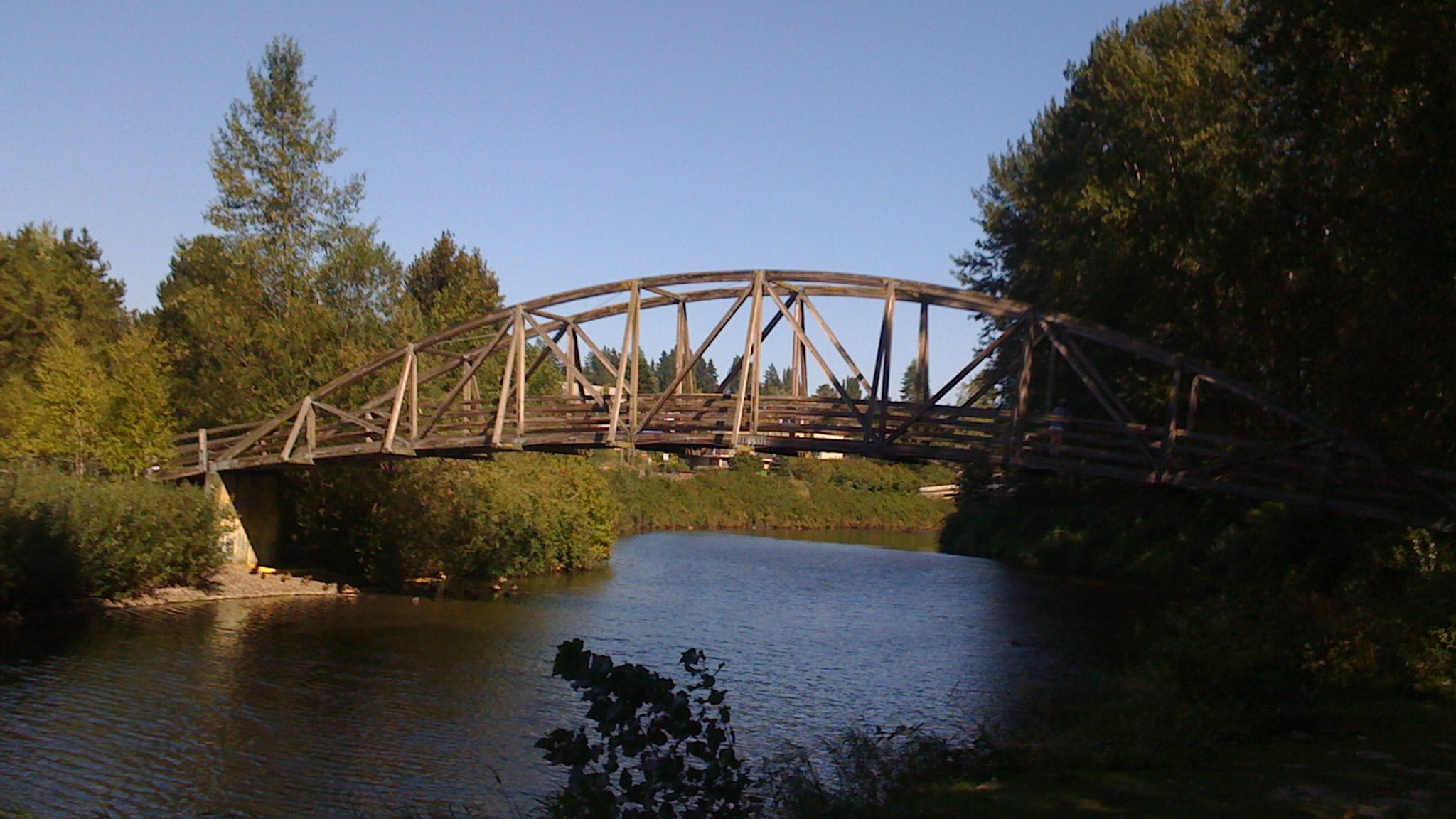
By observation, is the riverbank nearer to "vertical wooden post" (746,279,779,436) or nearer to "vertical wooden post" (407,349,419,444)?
"vertical wooden post" (746,279,779,436)

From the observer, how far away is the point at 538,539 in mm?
43094

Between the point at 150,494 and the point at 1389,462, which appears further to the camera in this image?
the point at 150,494

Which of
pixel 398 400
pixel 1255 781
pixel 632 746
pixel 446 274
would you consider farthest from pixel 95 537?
pixel 446 274

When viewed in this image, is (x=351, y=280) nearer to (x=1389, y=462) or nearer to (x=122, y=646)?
(x=122, y=646)

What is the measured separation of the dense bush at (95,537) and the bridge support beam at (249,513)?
2089 millimetres

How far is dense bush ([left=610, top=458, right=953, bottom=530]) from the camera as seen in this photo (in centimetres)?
7894

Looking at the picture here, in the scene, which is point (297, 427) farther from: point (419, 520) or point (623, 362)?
point (623, 362)

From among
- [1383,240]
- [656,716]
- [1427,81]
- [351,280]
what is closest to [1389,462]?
[1383,240]

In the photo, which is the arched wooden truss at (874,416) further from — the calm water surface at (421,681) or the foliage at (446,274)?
the foliage at (446,274)

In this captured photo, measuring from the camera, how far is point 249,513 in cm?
3728

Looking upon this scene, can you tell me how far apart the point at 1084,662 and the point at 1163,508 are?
16.9 meters

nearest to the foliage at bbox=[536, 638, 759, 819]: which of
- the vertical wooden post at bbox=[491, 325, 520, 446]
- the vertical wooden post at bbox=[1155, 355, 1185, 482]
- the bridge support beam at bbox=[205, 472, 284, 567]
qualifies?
the vertical wooden post at bbox=[1155, 355, 1185, 482]

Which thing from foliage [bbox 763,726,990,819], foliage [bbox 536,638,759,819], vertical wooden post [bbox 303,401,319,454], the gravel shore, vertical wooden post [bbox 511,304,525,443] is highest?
vertical wooden post [bbox 511,304,525,443]

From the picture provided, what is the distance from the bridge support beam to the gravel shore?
2.82 ft
